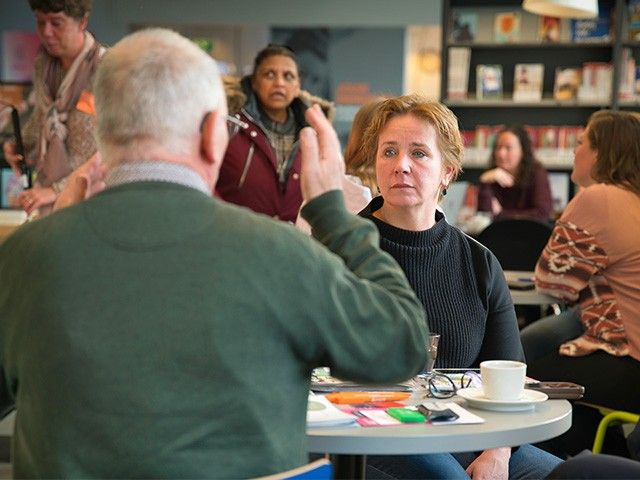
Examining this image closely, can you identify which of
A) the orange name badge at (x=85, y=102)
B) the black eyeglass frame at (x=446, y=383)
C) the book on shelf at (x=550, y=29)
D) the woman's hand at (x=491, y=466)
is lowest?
the woman's hand at (x=491, y=466)

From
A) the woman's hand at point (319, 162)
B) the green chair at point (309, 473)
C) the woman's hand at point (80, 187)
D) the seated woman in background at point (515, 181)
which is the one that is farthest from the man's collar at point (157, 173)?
the seated woman in background at point (515, 181)

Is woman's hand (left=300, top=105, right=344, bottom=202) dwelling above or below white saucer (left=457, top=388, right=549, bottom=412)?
above

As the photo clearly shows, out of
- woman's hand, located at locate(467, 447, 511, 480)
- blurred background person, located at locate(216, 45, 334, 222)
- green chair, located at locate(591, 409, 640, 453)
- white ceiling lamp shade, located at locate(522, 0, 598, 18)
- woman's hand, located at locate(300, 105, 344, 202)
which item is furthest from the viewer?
white ceiling lamp shade, located at locate(522, 0, 598, 18)

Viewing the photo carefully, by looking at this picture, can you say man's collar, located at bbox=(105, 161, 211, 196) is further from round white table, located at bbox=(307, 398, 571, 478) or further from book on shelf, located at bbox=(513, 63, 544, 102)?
book on shelf, located at bbox=(513, 63, 544, 102)

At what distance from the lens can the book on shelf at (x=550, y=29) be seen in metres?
8.22

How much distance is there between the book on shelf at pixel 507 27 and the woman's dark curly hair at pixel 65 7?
5.06 m

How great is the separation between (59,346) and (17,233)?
19 centimetres

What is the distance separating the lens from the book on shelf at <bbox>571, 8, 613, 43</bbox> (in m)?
8.16

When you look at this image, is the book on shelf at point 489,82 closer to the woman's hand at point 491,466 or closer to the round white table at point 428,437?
the woman's hand at point 491,466

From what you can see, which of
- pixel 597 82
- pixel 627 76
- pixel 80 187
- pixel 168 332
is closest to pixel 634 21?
pixel 627 76

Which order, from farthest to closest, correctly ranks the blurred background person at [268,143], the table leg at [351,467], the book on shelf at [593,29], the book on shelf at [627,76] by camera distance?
1. the book on shelf at [593,29]
2. the book on shelf at [627,76]
3. the blurred background person at [268,143]
4. the table leg at [351,467]

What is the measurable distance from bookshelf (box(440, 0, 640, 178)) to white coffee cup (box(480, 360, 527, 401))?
638 cm

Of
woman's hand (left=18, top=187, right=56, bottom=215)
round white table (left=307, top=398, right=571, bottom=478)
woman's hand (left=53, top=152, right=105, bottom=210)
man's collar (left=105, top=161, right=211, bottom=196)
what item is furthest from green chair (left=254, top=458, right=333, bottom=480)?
woman's hand (left=18, top=187, right=56, bottom=215)

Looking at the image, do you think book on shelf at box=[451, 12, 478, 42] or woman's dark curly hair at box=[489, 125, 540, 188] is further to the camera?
book on shelf at box=[451, 12, 478, 42]
